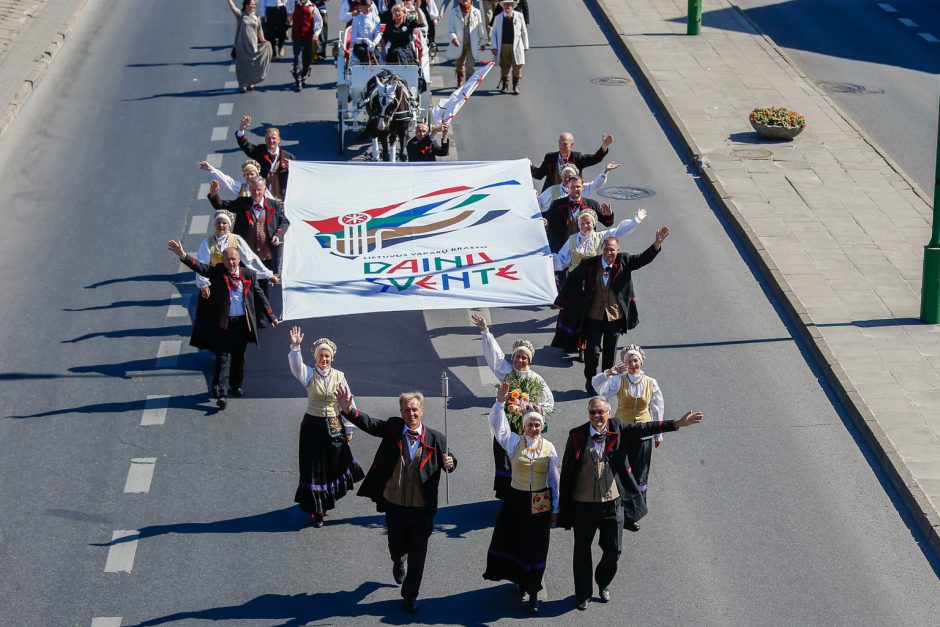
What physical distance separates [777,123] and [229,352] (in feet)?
39.9

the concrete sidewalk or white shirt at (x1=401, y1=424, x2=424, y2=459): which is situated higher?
white shirt at (x1=401, y1=424, x2=424, y2=459)

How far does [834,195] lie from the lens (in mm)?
22672

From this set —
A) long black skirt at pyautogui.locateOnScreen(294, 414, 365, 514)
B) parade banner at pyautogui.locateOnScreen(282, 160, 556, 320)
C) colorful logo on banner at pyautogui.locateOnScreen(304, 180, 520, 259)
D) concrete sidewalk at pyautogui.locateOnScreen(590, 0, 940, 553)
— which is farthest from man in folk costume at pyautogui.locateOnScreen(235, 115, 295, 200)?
concrete sidewalk at pyautogui.locateOnScreen(590, 0, 940, 553)

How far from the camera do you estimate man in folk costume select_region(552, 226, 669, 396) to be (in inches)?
650

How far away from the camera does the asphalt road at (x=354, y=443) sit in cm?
1298

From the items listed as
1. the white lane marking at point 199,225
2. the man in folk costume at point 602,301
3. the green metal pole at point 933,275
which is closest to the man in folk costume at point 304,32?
the white lane marking at point 199,225

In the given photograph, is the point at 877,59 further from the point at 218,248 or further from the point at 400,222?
the point at 218,248

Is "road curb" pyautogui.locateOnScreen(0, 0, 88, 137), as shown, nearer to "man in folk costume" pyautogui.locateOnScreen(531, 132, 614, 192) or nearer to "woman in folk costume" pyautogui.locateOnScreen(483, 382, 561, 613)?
"man in folk costume" pyautogui.locateOnScreen(531, 132, 614, 192)

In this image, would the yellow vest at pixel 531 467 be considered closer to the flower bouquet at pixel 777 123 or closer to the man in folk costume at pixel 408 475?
the man in folk costume at pixel 408 475

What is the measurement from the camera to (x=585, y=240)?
56.4 ft

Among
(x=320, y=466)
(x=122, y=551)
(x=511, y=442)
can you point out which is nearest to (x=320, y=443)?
(x=320, y=466)

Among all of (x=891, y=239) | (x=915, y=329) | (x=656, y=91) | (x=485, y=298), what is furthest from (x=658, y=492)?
(x=656, y=91)

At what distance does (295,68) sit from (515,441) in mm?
16266

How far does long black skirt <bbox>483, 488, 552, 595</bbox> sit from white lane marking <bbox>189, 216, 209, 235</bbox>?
9934 millimetres
